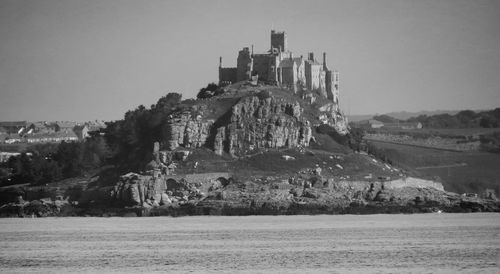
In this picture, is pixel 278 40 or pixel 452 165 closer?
pixel 278 40

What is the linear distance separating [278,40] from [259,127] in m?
17.2

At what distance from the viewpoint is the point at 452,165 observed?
154000 mm

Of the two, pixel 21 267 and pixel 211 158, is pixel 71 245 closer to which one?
pixel 21 267

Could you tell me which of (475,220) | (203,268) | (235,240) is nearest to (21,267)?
(203,268)

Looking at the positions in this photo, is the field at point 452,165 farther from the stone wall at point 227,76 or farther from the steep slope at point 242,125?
the stone wall at point 227,76

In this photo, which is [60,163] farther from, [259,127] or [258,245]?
[258,245]

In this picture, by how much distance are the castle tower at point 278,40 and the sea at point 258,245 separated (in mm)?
37732

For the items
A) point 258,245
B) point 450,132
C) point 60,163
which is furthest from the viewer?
point 450,132

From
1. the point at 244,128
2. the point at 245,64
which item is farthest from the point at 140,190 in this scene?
the point at 245,64

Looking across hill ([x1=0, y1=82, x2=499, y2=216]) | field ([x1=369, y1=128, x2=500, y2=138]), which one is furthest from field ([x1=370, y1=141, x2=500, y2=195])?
field ([x1=369, y1=128, x2=500, y2=138])

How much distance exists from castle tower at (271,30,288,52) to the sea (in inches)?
1486

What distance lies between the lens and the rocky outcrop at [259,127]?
117 m

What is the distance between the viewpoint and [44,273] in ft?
191

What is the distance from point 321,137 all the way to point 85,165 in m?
23.2
